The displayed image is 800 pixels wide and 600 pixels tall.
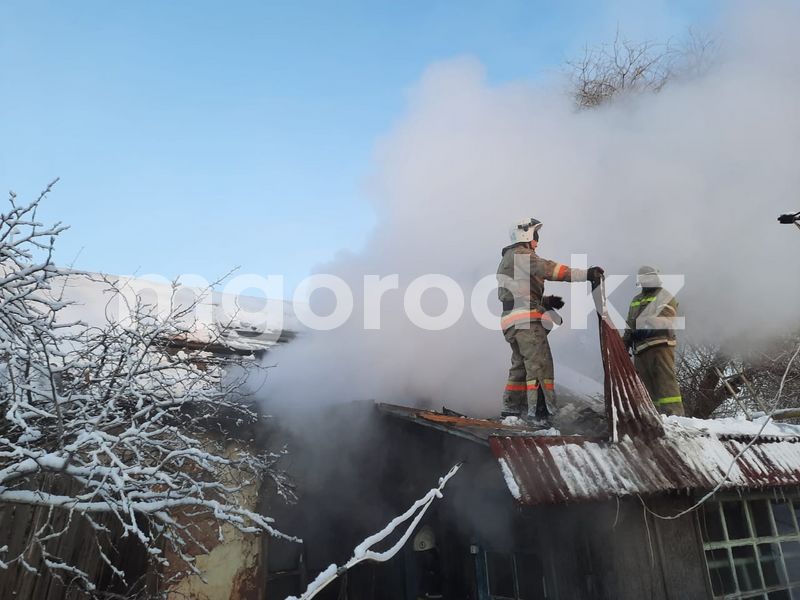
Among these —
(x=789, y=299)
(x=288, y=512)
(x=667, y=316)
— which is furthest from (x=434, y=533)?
(x=789, y=299)

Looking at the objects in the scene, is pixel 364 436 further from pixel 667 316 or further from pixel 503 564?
pixel 667 316

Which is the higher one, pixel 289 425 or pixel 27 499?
pixel 289 425

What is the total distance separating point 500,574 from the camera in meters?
5.02

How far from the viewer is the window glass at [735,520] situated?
4.66 metres

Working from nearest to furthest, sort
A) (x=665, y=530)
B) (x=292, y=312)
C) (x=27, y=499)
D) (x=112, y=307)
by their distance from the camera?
(x=27, y=499)
(x=665, y=530)
(x=112, y=307)
(x=292, y=312)

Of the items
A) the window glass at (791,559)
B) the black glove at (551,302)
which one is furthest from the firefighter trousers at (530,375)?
the window glass at (791,559)

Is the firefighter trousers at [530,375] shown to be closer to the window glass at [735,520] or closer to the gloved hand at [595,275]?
the gloved hand at [595,275]

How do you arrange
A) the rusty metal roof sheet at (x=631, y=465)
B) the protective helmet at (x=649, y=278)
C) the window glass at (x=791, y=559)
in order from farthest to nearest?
the protective helmet at (x=649, y=278) < the window glass at (x=791, y=559) < the rusty metal roof sheet at (x=631, y=465)

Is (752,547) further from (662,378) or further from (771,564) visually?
(662,378)

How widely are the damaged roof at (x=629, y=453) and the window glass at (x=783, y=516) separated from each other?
604 mm

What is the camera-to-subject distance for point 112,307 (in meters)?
8.21

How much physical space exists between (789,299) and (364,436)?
298 inches

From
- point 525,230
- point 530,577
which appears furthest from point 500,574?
point 525,230

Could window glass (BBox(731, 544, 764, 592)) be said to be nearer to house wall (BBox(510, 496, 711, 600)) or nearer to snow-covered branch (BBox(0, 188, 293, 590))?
house wall (BBox(510, 496, 711, 600))
